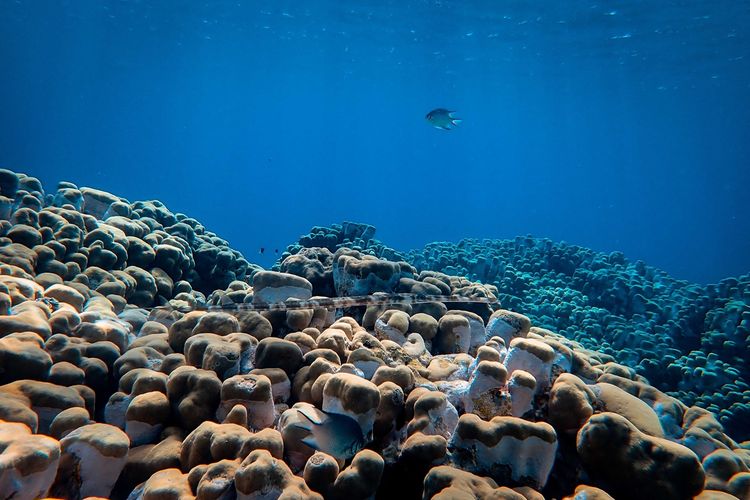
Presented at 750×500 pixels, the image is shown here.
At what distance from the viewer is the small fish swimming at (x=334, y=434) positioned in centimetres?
222

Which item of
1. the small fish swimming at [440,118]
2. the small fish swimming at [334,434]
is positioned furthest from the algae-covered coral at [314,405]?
the small fish swimming at [440,118]

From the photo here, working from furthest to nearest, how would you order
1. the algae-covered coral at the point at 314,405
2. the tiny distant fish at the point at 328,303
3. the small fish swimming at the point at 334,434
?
the tiny distant fish at the point at 328,303, the small fish swimming at the point at 334,434, the algae-covered coral at the point at 314,405

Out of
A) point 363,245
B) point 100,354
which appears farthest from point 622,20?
point 100,354

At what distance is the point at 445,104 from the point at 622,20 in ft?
114

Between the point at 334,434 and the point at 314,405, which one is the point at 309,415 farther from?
the point at 314,405

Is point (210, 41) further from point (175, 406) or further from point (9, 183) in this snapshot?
point (175, 406)

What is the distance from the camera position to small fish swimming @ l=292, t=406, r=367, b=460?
7.27ft

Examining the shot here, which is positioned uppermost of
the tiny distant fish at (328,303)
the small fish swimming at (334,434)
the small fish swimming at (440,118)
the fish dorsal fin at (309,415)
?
the small fish swimming at (440,118)

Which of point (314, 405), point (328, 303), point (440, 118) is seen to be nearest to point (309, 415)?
point (314, 405)

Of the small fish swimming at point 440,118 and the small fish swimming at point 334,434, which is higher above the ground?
the small fish swimming at point 440,118

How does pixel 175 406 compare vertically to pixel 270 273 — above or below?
below

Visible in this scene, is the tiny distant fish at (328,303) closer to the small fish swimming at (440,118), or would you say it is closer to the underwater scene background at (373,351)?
the underwater scene background at (373,351)

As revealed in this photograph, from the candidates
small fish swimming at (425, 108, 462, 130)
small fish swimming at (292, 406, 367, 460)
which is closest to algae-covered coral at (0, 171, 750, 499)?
small fish swimming at (292, 406, 367, 460)

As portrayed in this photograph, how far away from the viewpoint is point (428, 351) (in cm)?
379
